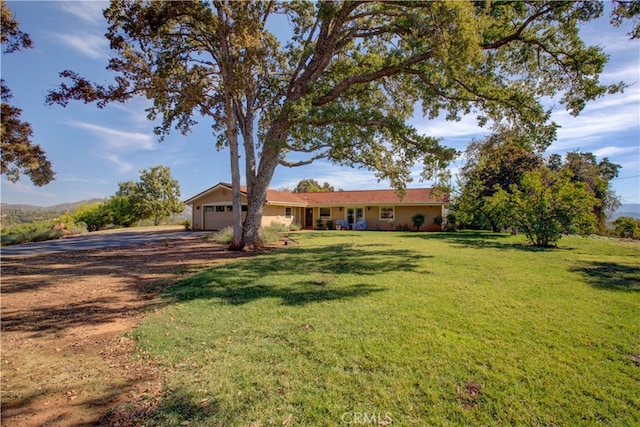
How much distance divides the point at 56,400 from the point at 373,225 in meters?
26.1

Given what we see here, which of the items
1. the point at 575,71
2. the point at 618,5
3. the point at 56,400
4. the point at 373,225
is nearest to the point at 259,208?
the point at 56,400

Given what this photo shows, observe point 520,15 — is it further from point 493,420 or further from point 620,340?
point 493,420

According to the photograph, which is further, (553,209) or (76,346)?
(553,209)

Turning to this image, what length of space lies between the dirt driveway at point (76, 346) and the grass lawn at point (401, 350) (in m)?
0.32

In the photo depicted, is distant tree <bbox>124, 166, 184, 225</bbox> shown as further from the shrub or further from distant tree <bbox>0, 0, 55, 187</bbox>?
the shrub

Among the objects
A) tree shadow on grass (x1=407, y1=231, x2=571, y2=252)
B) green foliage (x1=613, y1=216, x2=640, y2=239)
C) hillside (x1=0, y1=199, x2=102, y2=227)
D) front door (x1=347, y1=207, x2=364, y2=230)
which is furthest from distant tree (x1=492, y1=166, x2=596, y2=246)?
hillside (x1=0, y1=199, x2=102, y2=227)

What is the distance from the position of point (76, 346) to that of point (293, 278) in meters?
4.20

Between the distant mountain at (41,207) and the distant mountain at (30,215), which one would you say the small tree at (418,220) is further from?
the distant mountain at (41,207)

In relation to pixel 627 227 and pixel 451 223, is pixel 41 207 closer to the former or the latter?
pixel 451 223

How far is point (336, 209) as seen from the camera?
29.5 metres

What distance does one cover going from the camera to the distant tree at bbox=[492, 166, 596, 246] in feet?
40.1

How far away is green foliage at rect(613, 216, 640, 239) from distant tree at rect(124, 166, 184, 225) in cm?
4562

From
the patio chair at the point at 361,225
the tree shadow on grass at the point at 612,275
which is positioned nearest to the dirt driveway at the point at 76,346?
the tree shadow on grass at the point at 612,275

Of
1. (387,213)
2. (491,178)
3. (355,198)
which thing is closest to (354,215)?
(355,198)
